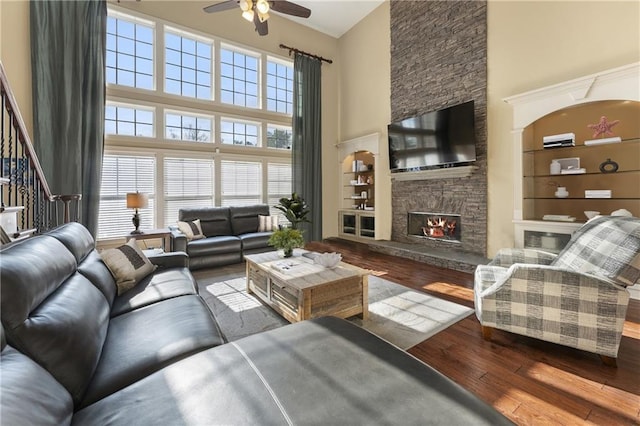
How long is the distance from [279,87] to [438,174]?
4.02 m

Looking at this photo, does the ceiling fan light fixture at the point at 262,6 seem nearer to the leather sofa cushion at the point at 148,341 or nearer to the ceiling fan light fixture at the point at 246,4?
the ceiling fan light fixture at the point at 246,4

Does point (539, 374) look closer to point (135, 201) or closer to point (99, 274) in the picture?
point (99, 274)

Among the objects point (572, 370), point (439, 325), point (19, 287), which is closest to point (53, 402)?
point (19, 287)

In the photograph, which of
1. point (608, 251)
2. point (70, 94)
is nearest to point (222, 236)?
point (70, 94)

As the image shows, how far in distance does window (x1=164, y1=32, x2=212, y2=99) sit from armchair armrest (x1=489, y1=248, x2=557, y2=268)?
558 cm

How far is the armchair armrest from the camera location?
2.62m

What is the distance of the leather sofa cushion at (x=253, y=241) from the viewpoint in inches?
179

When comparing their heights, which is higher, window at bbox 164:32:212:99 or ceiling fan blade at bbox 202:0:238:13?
window at bbox 164:32:212:99

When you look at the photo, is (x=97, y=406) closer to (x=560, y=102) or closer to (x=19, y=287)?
(x=19, y=287)

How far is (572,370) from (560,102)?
129 inches

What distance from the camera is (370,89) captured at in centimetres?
632

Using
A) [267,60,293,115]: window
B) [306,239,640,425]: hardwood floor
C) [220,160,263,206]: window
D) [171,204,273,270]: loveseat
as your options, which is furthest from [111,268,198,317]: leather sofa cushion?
[267,60,293,115]: window

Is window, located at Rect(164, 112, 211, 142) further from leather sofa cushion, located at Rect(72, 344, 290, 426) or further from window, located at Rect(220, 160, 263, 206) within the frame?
leather sofa cushion, located at Rect(72, 344, 290, 426)

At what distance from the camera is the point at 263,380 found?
0.98 metres
